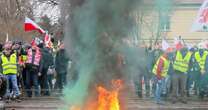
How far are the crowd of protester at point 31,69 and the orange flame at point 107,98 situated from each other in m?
5.19

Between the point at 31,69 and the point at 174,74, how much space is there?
428 centimetres

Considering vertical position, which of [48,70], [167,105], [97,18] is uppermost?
[97,18]

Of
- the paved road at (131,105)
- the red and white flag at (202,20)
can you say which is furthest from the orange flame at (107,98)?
the red and white flag at (202,20)

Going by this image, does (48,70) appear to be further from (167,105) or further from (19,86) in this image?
(167,105)

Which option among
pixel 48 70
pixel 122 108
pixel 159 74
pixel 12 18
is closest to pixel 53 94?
pixel 48 70

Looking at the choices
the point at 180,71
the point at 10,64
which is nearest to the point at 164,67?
the point at 180,71

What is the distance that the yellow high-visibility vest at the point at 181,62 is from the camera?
629 inches

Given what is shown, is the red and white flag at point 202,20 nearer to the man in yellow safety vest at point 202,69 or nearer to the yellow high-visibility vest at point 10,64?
the man in yellow safety vest at point 202,69

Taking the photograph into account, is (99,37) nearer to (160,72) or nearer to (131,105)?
(131,105)

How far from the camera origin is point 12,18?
41.1 m

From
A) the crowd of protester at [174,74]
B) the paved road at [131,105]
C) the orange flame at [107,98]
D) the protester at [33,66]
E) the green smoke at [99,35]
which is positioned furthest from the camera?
the protester at [33,66]

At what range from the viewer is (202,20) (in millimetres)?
15367

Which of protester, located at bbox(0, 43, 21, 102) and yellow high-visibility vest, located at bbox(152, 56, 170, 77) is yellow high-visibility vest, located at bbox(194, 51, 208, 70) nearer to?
yellow high-visibility vest, located at bbox(152, 56, 170, 77)

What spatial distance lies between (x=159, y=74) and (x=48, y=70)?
3.38 metres
